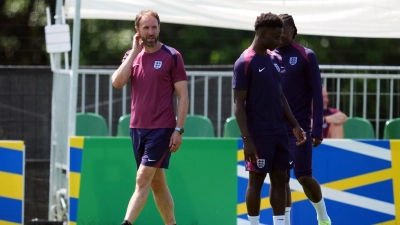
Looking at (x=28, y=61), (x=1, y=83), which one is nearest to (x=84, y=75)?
(x=1, y=83)

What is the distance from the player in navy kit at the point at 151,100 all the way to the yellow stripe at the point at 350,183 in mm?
1567

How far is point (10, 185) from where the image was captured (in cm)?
891

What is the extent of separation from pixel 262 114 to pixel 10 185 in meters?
2.77

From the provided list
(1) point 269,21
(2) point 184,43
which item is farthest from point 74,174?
(2) point 184,43

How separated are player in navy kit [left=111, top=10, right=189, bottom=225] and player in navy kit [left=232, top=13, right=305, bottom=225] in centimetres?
69

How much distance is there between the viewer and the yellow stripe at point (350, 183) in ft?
29.9

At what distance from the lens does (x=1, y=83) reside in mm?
11141

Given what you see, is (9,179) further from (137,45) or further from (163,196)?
(137,45)

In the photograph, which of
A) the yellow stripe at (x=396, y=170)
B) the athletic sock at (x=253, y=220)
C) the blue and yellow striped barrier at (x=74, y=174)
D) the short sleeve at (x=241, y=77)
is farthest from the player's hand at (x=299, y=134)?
the blue and yellow striped barrier at (x=74, y=174)

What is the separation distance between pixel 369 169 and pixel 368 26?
155cm

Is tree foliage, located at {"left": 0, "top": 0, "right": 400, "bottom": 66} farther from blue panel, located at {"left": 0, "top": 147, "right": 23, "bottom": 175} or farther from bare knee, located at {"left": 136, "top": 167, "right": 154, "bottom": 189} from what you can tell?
bare knee, located at {"left": 136, "top": 167, "right": 154, "bottom": 189}

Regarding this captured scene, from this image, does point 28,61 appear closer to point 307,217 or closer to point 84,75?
point 84,75

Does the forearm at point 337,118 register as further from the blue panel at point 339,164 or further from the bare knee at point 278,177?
the bare knee at point 278,177

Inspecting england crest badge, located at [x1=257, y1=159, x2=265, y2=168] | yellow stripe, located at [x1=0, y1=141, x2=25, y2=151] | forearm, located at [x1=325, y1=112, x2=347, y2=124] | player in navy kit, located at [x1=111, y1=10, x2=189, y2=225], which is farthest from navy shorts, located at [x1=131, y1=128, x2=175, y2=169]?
forearm, located at [x1=325, y1=112, x2=347, y2=124]
